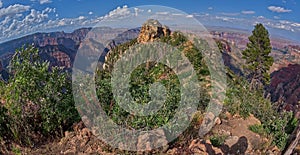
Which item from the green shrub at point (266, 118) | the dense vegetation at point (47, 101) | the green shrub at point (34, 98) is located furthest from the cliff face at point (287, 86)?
the green shrub at point (34, 98)

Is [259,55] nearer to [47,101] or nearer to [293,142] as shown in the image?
[47,101]

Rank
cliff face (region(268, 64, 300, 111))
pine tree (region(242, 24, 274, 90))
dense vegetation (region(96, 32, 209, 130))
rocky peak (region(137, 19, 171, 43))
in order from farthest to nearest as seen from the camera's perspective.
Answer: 1. cliff face (region(268, 64, 300, 111))
2. rocky peak (region(137, 19, 171, 43))
3. pine tree (region(242, 24, 274, 90))
4. dense vegetation (region(96, 32, 209, 130))

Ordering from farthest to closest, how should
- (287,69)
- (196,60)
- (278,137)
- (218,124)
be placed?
(287,69) < (196,60) < (218,124) < (278,137)

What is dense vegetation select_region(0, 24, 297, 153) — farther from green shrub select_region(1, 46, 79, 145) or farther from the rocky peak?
the rocky peak

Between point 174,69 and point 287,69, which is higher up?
point 174,69

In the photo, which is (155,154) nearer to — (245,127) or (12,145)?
(12,145)

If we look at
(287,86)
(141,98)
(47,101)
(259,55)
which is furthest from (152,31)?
(287,86)

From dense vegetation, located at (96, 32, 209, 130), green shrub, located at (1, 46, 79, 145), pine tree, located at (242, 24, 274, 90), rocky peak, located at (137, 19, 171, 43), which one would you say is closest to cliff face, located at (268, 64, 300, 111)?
pine tree, located at (242, 24, 274, 90)

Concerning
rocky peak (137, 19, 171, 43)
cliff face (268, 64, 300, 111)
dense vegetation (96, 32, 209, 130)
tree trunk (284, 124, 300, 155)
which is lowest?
cliff face (268, 64, 300, 111)

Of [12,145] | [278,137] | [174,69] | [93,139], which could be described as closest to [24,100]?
[12,145]
